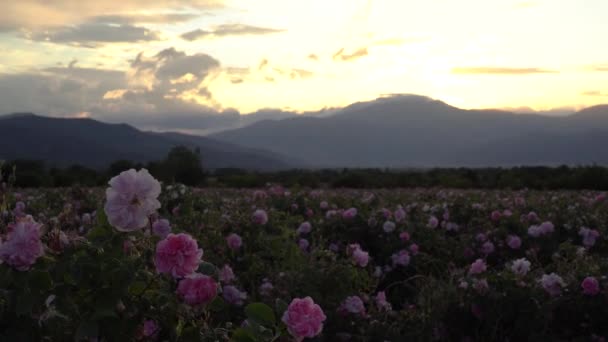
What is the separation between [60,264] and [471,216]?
836 cm

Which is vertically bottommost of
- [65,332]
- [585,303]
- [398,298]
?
[398,298]

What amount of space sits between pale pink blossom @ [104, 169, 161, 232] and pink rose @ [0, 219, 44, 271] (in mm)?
228

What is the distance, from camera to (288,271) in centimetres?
503

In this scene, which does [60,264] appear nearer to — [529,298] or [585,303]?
[529,298]

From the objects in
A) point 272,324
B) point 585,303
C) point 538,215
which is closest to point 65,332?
point 272,324

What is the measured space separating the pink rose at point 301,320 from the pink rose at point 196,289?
0.26 meters

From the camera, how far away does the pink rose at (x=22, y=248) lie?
224 cm

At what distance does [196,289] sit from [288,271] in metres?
2.69

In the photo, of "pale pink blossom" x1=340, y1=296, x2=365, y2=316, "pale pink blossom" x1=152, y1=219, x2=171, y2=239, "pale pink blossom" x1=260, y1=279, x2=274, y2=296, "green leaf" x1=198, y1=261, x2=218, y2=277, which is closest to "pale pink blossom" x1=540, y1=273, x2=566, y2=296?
"pale pink blossom" x1=340, y1=296, x2=365, y2=316

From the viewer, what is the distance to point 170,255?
231 cm

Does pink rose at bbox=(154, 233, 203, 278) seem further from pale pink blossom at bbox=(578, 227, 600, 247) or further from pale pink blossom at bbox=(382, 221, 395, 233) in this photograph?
pale pink blossom at bbox=(578, 227, 600, 247)

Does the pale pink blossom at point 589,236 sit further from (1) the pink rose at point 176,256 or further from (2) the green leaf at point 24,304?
(2) the green leaf at point 24,304

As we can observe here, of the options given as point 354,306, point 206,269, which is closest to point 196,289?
point 206,269

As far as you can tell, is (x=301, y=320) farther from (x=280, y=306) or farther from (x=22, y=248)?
(x=22, y=248)
